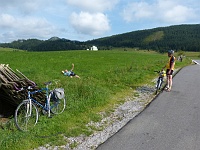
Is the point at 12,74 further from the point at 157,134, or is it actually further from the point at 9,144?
the point at 157,134

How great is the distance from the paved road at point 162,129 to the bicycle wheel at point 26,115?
7.40ft

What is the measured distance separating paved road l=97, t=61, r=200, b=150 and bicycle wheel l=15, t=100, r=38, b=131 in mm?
2257

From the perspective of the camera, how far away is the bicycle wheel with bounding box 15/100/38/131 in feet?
20.9

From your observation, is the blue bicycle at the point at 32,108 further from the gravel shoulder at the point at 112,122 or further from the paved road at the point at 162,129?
the paved road at the point at 162,129

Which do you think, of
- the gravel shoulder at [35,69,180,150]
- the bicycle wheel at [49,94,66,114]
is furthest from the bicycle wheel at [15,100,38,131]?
the gravel shoulder at [35,69,180,150]

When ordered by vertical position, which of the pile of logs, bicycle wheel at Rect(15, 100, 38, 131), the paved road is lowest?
the paved road

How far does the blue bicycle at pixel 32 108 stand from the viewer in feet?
20.9

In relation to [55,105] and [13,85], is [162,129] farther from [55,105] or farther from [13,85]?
[13,85]

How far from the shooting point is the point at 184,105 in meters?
9.20

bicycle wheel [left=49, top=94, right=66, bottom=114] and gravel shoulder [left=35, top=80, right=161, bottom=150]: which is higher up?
bicycle wheel [left=49, top=94, right=66, bottom=114]

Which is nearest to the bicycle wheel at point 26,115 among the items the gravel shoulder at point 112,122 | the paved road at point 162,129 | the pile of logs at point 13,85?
the pile of logs at point 13,85

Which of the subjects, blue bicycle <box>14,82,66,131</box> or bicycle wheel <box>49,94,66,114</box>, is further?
bicycle wheel <box>49,94,66,114</box>

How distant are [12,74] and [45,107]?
1.80 m

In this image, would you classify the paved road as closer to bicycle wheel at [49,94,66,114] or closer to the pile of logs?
bicycle wheel at [49,94,66,114]
